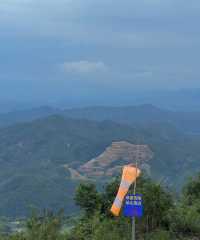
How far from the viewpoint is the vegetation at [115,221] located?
1800cm

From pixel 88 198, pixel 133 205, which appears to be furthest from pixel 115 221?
pixel 133 205

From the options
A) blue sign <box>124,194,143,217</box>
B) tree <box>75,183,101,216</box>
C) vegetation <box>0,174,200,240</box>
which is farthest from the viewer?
tree <box>75,183,101,216</box>

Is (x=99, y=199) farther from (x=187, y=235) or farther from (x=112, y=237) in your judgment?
(x=112, y=237)

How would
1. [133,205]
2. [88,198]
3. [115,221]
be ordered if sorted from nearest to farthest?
[133,205] → [115,221] → [88,198]

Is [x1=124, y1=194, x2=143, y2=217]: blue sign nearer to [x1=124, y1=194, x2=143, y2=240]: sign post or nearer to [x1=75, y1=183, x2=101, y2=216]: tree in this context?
[x1=124, y1=194, x2=143, y2=240]: sign post

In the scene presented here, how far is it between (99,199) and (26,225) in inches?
259

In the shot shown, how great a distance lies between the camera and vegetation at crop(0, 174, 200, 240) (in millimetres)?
18000

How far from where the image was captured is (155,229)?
21719 mm

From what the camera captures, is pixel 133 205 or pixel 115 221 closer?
pixel 133 205

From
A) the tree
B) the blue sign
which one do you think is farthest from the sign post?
the tree

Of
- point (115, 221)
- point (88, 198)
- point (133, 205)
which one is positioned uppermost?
point (133, 205)

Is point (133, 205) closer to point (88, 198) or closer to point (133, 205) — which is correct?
point (133, 205)

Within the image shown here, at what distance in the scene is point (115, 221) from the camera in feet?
68.7

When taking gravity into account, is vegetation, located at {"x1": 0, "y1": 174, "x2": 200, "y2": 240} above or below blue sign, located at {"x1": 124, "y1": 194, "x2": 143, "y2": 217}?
below
